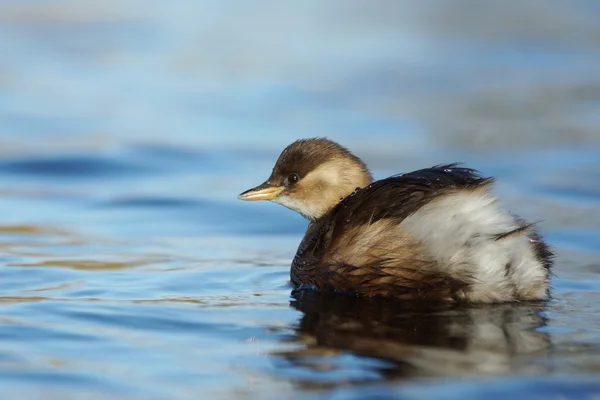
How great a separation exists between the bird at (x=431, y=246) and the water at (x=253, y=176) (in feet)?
0.46

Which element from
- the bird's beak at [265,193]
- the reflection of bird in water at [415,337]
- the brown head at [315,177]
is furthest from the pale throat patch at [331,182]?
the reflection of bird in water at [415,337]

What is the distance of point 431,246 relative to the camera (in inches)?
235

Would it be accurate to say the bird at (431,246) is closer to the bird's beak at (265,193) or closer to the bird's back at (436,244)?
the bird's back at (436,244)

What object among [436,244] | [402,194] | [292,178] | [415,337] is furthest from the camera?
[292,178]

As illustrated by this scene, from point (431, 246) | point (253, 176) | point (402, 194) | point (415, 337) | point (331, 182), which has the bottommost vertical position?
point (415, 337)

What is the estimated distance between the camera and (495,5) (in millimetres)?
17391

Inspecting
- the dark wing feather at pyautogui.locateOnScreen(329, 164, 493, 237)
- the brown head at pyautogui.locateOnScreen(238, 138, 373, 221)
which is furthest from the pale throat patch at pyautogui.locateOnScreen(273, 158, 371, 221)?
the dark wing feather at pyautogui.locateOnScreen(329, 164, 493, 237)

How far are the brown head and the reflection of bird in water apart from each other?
2.70 ft

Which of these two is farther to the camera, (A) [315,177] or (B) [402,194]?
(A) [315,177]

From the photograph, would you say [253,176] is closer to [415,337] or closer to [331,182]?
[331,182]

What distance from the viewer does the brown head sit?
7055 millimetres

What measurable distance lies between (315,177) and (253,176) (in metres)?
Result: 3.15

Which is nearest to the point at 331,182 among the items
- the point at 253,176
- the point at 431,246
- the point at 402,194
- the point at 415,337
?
the point at 402,194

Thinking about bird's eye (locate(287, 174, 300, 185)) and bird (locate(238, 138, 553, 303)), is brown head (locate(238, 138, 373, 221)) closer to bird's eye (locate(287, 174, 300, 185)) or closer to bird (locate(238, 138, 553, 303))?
bird's eye (locate(287, 174, 300, 185))
